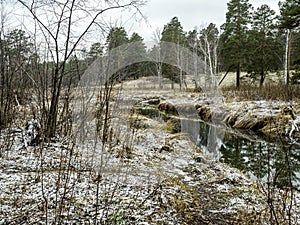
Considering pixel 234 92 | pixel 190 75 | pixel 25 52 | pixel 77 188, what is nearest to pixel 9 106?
pixel 25 52

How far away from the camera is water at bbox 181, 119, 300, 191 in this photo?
603cm

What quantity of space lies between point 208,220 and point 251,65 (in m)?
22.5

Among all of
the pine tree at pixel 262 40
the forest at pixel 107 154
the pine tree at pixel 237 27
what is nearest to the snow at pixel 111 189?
the forest at pixel 107 154

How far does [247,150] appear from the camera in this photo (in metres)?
8.71

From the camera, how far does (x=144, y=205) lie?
3.52m

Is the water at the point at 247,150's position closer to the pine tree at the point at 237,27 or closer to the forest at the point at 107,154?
the forest at the point at 107,154

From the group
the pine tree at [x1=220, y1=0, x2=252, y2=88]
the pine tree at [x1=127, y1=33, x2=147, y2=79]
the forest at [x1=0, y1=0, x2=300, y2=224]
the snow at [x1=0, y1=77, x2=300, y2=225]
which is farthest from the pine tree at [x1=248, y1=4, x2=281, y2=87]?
the snow at [x1=0, y1=77, x2=300, y2=225]

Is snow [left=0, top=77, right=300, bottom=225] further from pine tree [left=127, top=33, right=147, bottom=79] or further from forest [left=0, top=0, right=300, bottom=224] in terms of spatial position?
pine tree [left=127, top=33, right=147, bottom=79]

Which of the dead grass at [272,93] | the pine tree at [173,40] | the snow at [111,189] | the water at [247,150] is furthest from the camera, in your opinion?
the pine tree at [173,40]

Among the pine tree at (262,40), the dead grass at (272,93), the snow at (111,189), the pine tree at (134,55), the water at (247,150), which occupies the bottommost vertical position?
the water at (247,150)

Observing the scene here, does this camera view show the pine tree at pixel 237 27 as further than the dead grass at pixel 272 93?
Yes

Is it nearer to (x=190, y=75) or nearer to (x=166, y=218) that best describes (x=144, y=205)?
(x=166, y=218)

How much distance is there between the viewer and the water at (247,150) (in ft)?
19.8

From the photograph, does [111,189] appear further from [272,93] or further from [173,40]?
[173,40]
